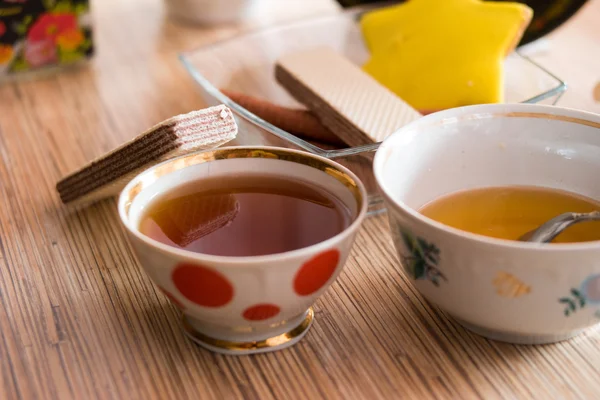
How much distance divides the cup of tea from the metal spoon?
5.0 inches

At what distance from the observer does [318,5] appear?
4.10ft

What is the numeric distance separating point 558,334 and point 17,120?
63cm

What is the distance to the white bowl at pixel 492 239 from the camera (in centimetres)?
45

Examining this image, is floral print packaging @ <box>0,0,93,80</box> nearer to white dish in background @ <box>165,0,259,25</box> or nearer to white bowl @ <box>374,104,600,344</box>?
white dish in background @ <box>165,0,259,25</box>

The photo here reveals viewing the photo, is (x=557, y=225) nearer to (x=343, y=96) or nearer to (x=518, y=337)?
(x=518, y=337)

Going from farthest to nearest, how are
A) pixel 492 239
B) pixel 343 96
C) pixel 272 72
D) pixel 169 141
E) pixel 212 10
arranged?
pixel 212 10 < pixel 272 72 < pixel 343 96 < pixel 169 141 < pixel 492 239

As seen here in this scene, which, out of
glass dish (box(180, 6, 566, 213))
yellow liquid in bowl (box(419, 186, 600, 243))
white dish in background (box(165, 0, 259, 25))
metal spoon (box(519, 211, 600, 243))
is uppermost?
metal spoon (box(519, 211, 600, 243))

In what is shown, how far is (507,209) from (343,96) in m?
0.21

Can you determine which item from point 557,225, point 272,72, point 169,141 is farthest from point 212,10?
point 557,225

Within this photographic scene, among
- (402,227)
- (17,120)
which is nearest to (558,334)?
(402,227)

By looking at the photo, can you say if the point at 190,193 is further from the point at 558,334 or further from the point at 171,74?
the point at 171,74

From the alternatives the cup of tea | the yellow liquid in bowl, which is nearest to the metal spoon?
the yellow liquid in bowl

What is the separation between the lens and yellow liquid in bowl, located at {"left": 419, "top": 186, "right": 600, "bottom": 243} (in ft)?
1.87

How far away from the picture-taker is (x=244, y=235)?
0.53m
